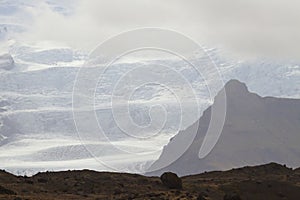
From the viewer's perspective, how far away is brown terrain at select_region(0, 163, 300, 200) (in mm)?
55000

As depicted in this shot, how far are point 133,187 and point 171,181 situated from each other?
418 cm

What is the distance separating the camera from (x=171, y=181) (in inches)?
2507

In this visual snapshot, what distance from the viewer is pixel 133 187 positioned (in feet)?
211

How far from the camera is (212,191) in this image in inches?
2422

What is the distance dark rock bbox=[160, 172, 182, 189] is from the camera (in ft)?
207

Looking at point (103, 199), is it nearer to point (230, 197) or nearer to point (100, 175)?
point (230, 197)

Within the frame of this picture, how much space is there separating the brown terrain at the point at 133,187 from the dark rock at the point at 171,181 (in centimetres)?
11

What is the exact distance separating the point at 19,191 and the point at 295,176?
3389 centimetres

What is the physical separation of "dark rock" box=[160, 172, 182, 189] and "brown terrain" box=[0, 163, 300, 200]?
11 centimetres

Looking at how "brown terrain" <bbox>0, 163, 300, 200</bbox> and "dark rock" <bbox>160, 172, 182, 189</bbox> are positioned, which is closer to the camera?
"brown terrain" <bbox>0, 163, 300, 200</bbox>

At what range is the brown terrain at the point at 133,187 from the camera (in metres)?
55.0

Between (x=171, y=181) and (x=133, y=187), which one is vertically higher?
(x=171, y=181)

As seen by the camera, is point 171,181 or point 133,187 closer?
point 171,181

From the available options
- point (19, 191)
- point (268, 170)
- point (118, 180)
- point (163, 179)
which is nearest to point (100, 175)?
point (118, 180)
